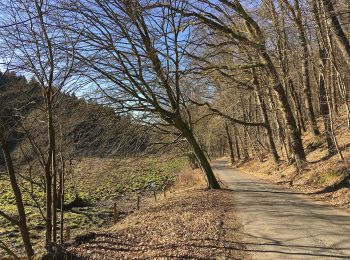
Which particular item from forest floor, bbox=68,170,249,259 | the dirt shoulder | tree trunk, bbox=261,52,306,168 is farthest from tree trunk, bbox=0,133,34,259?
tree trunk, bbox=261,52,306,168

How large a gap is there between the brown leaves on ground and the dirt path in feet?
1.41

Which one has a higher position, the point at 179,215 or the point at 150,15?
the point at 150,15

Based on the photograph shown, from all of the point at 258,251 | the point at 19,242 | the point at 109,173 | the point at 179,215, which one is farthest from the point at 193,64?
the point at 258,251

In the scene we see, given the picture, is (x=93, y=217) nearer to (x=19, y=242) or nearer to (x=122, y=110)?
(x=19, y=242)

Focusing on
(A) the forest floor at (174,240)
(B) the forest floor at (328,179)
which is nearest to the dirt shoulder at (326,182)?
(B) the forest floor at (328,179)

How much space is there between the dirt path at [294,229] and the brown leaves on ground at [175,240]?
1.41ft

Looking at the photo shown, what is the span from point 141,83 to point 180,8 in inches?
143

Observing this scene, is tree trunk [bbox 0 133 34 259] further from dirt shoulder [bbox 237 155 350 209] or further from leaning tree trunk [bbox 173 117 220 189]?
leaning tree trunk [bbox 173 117 220 189]

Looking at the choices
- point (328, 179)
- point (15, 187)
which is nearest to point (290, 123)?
point (328, 179)

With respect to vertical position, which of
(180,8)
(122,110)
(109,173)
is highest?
(180,8)

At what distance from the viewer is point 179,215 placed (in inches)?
454

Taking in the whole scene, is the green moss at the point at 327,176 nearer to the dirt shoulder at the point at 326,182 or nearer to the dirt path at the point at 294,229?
the dirt shoulder at the point at 326,182

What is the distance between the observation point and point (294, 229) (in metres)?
8.92

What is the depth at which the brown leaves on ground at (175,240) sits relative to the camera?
7.50m
